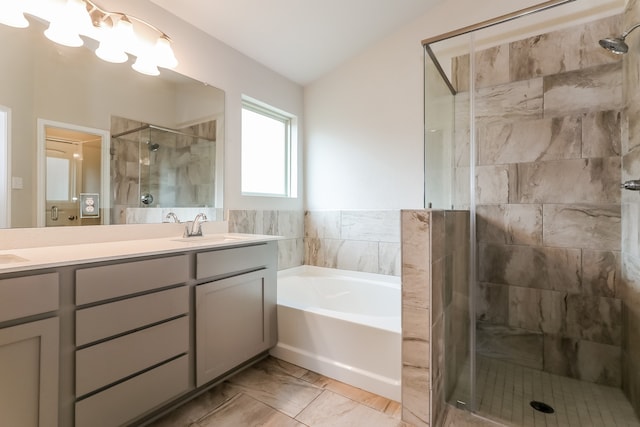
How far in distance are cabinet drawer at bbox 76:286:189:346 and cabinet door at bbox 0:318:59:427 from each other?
0.09 metres

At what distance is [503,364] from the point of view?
2.09 m

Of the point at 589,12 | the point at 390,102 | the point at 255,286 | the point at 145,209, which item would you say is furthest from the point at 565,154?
the point at 145,209

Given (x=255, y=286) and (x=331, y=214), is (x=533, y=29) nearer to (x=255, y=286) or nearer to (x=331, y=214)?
(x=331, y=214)

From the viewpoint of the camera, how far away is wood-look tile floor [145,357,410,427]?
1.43m

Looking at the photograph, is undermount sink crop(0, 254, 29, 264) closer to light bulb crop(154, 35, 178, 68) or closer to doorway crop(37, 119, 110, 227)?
doorway crop(37, 119, 110, 227)

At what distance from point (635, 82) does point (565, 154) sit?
0.48 metres

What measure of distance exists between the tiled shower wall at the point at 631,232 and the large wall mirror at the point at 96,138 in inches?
102

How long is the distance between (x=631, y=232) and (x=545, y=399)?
3.46ft

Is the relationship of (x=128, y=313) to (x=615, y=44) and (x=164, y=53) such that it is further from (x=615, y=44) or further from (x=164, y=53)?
(x=615, y=44)

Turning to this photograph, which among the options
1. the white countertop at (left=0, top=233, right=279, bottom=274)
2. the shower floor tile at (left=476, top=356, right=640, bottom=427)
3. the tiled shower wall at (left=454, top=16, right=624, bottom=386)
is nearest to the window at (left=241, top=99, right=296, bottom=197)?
the white countertop at (left=0, top=233, right=279, bottom=274)

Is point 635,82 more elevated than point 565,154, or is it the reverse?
point 635,82

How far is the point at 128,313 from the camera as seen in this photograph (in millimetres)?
1229

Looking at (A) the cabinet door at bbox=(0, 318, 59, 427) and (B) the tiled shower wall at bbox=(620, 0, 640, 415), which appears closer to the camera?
(A) the cabinet door at bbox=(0, 318, 59, 427)

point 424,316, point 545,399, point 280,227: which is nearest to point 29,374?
point 424,316
